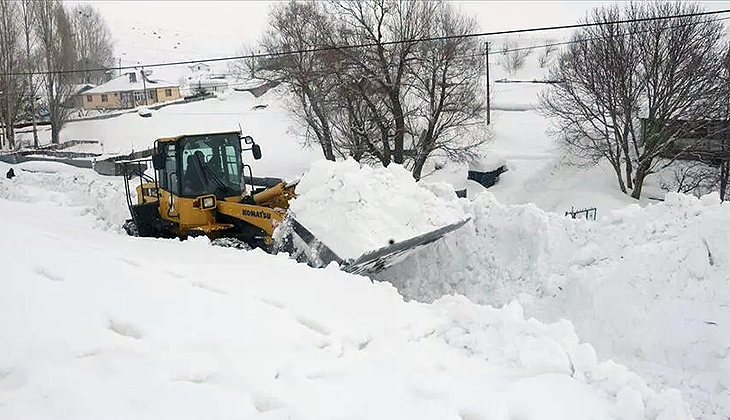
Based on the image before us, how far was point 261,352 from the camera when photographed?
3887 millimetres

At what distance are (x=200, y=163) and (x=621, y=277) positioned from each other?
5.70 m

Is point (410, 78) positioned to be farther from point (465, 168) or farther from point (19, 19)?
point (19, 19)

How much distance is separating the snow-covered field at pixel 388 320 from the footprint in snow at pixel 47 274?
0.02 m

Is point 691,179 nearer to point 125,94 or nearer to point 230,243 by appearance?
point 230,243

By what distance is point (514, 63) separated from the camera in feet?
210

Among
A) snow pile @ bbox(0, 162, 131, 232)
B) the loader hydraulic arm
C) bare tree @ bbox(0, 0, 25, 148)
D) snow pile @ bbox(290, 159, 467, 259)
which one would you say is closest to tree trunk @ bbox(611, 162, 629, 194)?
snow pile @ bbox(290, 159, 467, 259)

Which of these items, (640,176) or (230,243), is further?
(640,176)

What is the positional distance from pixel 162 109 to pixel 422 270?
164 ft

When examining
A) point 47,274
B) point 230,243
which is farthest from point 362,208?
point 47,274

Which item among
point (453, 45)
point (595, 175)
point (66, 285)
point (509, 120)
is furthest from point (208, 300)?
point (509, 120)

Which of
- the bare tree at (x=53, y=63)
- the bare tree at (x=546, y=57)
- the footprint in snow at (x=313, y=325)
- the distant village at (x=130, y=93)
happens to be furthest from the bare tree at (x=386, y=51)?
the distant village at (x=130, y=93)

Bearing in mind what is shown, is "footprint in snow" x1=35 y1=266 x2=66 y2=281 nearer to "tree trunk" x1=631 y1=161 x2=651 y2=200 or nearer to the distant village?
"tree trunk" x1=631 y1=161 x2=651 y2=200

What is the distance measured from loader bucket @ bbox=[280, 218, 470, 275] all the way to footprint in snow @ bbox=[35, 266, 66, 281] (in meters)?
2.92

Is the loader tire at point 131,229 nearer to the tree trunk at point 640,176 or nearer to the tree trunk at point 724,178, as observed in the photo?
the tree trunk at point 640,176
